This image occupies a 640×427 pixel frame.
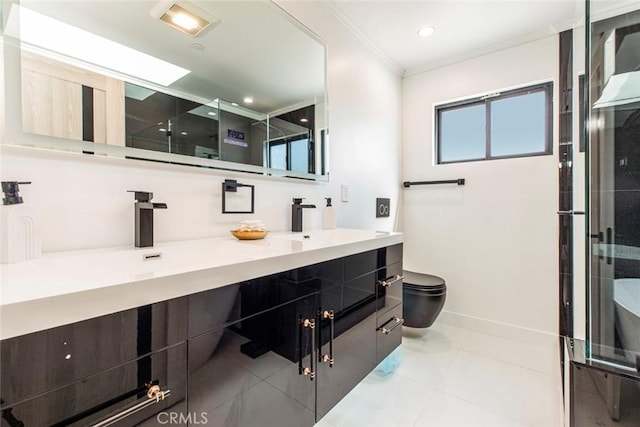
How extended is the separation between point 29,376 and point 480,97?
2.96 metres

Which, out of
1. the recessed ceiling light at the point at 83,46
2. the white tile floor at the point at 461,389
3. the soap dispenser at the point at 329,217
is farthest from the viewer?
the soap dispenser at the point at 329,217

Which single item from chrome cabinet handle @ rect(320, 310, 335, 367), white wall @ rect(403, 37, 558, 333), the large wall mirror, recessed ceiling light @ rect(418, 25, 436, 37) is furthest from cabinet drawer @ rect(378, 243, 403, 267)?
recessed ceiling light @ rect(418, 25, 436, 37)

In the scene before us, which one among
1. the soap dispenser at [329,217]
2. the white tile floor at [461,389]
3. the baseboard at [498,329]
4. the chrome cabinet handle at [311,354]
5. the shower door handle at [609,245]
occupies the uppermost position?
the soap dispenser at [329,217]

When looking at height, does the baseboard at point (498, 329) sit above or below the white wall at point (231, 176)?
below

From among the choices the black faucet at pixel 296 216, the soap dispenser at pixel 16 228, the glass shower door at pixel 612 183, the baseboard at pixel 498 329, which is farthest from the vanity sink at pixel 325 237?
the baseboard at pixel 498 329

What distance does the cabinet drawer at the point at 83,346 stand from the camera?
0.41m

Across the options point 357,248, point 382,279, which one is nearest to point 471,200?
point 382,279

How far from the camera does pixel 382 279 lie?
139cm

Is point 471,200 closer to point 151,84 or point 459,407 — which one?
point 459,407

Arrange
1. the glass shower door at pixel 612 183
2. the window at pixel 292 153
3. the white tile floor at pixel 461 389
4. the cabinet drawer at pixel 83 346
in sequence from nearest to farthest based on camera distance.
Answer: the cabinet drawer at pixel 83 346 < the glass shower door at pixel 612 183 < the white tile floor at pixel 461 389 < the window at pixel 292 153

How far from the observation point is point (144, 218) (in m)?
0.94

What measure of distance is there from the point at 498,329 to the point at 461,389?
944 mm

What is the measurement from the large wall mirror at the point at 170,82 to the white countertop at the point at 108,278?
386 millimetres

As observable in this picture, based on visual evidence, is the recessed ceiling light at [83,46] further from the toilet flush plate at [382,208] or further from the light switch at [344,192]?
the toilet flush plate at [382,208]
